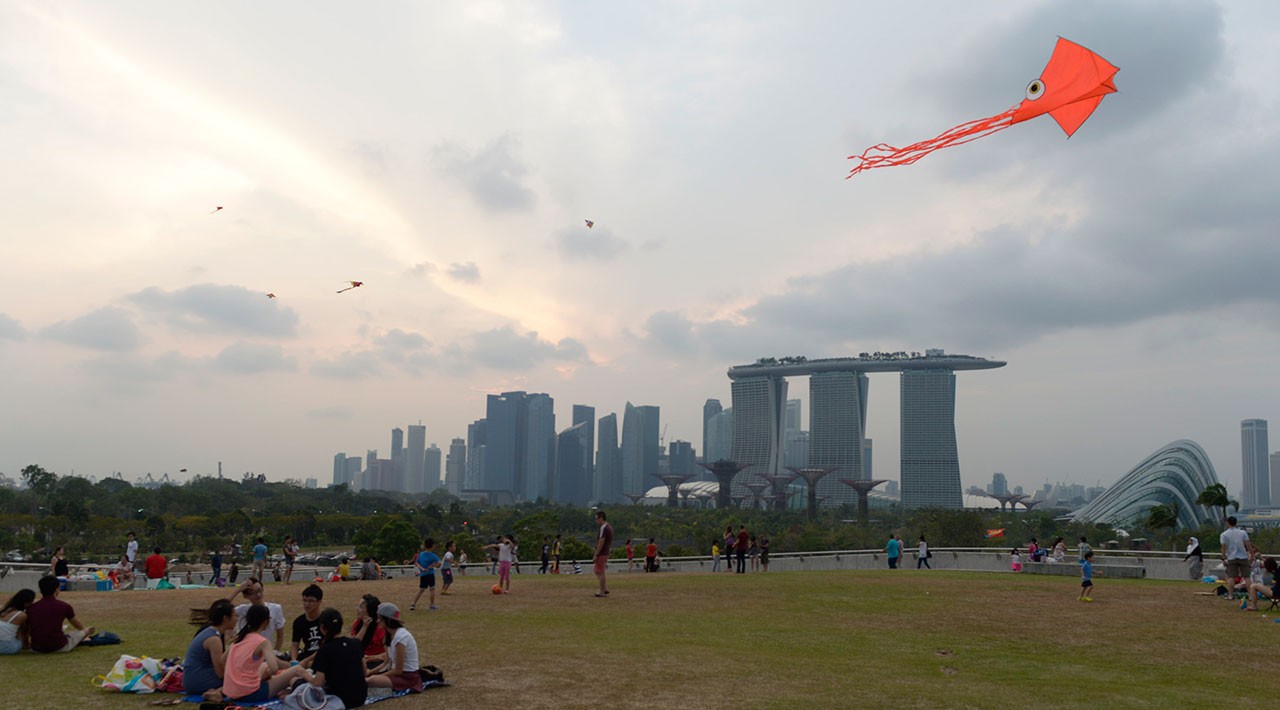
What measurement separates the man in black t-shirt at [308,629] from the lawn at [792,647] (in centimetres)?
181

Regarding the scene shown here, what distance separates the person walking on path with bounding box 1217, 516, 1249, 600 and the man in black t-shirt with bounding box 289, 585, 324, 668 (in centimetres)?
1811

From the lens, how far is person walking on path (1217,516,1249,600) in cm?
1917

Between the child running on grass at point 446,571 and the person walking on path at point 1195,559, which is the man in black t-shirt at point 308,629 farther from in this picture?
the person walking on path at point 1195,559

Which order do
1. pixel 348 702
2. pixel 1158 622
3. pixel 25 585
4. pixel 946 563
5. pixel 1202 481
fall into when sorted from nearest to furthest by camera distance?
pixel 348 702 < pixel 1158 622 < pixel 25 585 < pixel 946 563 < pixel 1202 481

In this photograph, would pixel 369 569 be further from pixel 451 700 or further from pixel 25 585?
pixel 451 700

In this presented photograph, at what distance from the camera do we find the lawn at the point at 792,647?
1058cm

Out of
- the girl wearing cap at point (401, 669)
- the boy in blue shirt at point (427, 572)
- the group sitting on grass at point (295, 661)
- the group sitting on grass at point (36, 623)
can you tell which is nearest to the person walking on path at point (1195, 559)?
the boy in blue shirt at point (427, 572)

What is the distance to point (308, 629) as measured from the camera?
452 inches

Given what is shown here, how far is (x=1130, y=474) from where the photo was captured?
131m

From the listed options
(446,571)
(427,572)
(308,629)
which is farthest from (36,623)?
(446,571)

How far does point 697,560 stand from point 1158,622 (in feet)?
69.0

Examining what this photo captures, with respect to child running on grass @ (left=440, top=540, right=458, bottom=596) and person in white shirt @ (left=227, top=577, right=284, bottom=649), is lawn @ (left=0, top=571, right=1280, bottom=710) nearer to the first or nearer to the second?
child running on grass @ (left=440, top=540, right=458, bottom=596)

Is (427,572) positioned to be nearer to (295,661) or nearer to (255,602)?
(255,602)

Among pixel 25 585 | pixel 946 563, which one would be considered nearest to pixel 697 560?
pixel 946 563
